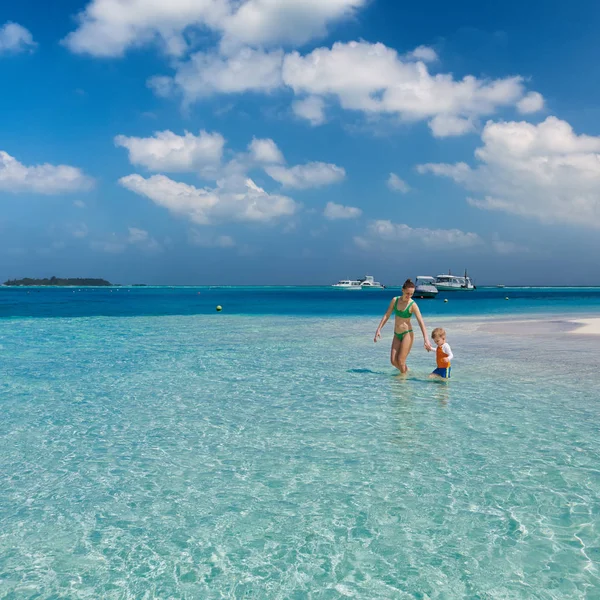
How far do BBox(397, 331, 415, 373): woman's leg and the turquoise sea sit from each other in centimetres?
82

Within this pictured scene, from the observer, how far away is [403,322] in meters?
14.0

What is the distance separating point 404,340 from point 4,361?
1516 cm

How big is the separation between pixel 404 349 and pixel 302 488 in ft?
27.8

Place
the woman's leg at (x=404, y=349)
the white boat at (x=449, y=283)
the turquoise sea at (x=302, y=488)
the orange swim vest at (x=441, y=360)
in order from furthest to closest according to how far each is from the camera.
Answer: the white boat at (x=449, y=283) < the woman's leg at (x=404, y=349) < the orange swim vest at (x=441, y=360) < the turquoise sea at (x=302, y=488)

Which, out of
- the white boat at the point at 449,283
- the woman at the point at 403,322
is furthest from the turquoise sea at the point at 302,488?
the white boat at the point at 449,283

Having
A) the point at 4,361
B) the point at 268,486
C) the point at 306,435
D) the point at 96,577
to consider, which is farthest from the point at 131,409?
the point at 4,361

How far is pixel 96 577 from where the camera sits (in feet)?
15.8

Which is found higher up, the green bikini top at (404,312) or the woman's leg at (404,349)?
the green bikini top at (404,312)

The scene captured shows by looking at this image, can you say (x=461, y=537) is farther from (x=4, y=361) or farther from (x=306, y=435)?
(x=4, y=361)

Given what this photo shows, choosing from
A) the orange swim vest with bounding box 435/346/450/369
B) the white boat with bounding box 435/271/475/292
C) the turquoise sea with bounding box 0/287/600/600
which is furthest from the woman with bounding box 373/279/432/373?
the white boat with bounding box 435/271/475/292

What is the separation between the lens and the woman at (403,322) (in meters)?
13.4

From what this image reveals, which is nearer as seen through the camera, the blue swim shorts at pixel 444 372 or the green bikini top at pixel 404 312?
the green bikini top at pixel 404 312

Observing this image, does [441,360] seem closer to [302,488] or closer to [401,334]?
[401,334]

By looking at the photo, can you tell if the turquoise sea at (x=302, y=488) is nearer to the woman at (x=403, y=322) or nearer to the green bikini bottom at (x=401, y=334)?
the woman at (x=403, y=322)
